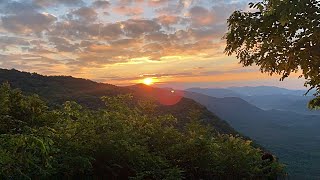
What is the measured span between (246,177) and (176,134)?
2.93 metres

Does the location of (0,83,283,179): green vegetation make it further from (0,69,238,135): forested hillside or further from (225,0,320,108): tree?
(0,69,238,135): forested hillside

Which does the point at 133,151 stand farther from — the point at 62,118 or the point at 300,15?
the point at 300,15

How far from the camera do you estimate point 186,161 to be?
11.9 meters

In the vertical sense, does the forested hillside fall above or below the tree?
below

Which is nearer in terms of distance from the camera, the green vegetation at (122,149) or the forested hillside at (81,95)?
the green vegetation at (122,149)

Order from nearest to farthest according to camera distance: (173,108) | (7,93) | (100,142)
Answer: (100,142), (7,93), (173,108)

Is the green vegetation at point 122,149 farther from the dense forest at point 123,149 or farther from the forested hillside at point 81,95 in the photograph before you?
the forested hillside at point 81,95

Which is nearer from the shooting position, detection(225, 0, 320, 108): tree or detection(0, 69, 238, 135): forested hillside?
detection(225, 0, 320, 108): tree

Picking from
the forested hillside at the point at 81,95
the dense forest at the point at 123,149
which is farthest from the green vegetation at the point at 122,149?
the forested hillside at the point at 81,95

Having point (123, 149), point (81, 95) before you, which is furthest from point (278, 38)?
point (81, 95)

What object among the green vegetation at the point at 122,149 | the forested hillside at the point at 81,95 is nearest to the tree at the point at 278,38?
the green vegetation at the point at 122,149

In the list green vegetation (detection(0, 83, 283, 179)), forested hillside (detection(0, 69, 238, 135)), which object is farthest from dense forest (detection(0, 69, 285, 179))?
forested hillside (detection(0, 69, 238, 135))

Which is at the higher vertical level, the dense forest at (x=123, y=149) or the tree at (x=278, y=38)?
the tree at (x=278, y=38)

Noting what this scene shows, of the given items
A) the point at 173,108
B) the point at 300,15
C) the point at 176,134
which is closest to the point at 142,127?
the point at 176,134
